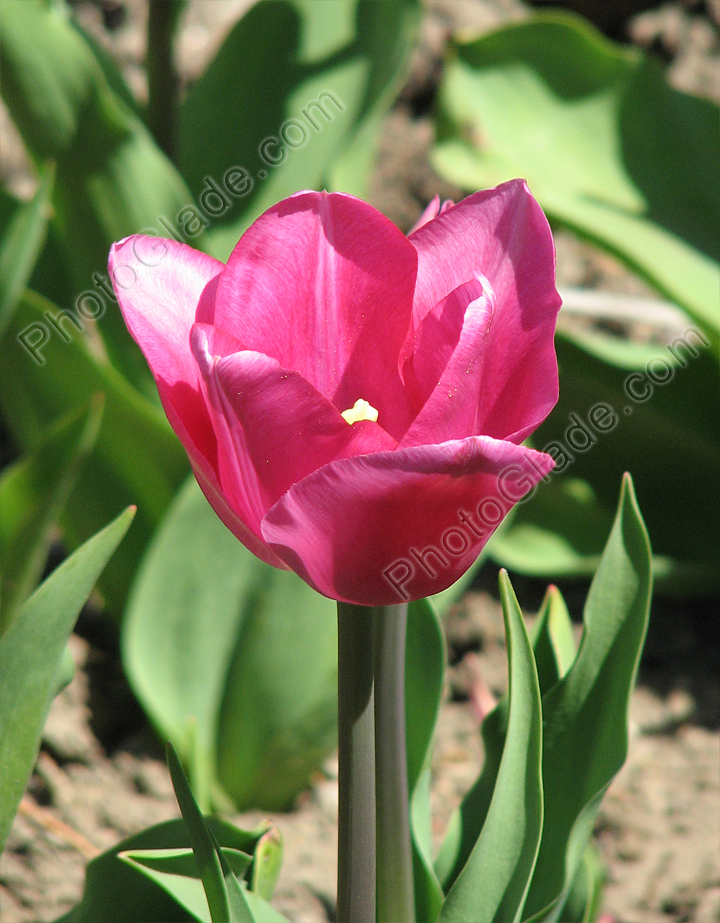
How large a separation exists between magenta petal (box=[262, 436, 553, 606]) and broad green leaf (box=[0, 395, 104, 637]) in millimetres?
655

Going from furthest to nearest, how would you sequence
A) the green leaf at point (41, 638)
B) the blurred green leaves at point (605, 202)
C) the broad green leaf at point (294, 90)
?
the blurred green leaves at point (605, 202)
the broad green leaf at point (294, 90)
the green leaf at point (41, 638)

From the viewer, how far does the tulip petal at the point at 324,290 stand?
0.54m

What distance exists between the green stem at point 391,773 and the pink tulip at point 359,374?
0.08 metres

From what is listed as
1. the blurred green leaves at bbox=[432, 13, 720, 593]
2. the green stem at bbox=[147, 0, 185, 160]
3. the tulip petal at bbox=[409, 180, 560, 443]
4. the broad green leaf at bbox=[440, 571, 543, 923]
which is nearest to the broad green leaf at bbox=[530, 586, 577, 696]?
the broad green leaf at bbox=[440, 571, 543, 923]

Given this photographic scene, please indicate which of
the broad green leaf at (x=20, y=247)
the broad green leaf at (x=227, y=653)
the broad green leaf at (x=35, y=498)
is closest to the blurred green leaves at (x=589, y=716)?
the broad green leaf at (x=227, y=653)

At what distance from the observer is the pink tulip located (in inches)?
18.0

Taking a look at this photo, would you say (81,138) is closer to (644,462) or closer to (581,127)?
(581,127)

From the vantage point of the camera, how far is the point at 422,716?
31.3 inches

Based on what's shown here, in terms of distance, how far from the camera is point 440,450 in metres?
0.43

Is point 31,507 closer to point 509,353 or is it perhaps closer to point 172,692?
point 172,692

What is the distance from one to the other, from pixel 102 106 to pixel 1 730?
33.1 inches

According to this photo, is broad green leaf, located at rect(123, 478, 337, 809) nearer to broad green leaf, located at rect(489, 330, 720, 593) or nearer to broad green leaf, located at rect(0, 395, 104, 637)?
broad green leaf, located at rect(0, 395, 104, 637)

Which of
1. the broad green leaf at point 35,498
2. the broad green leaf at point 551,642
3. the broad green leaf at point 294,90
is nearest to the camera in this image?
the broad green leaf at point 551,642

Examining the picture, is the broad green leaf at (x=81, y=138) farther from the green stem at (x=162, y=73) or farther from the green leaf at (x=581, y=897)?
the green leaf at (x=581, y=897)
